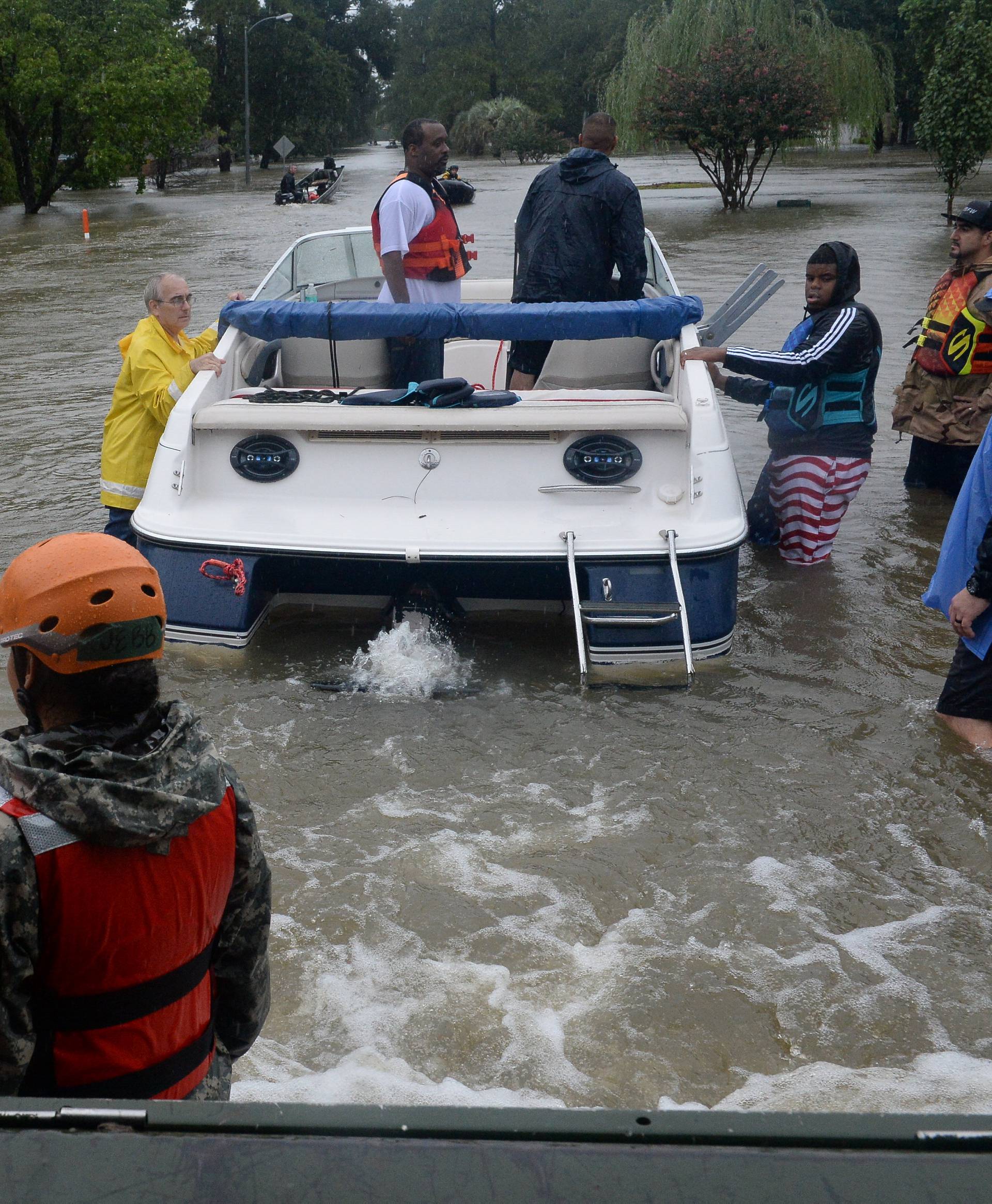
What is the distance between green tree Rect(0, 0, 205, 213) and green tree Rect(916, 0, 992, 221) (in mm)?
22096

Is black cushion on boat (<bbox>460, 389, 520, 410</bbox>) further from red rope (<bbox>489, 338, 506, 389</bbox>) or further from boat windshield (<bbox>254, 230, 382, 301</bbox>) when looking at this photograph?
boat windshield (<bbox>254, 230, 382, 301</bbox>)

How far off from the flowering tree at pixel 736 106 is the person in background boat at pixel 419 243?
19.8 m

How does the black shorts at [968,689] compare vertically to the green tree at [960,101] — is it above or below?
below

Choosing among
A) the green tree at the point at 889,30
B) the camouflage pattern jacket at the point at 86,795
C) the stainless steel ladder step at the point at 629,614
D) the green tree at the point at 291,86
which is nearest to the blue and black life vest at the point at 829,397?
the stainless steel ladder step at the point at 629,614

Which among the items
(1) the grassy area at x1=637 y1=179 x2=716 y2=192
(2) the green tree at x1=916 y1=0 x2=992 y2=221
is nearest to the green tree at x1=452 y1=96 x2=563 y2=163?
(1) the grassy area at x1=637 y1=179 x2=716 y2=192

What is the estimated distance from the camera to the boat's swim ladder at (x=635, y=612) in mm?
4609

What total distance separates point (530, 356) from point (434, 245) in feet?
2.51

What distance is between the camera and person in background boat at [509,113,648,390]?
609 centimetres

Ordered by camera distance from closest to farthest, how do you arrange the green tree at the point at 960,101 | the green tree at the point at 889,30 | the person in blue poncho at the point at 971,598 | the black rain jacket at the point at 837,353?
the person in blue poncho at the point at 971,598 < the black rain jacket at the point at 837,353 < the green tree at the point at 960,101 < the green tree at the point at 889,30

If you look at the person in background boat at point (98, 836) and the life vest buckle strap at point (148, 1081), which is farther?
the life vest buckle strap at point (148, 1081)

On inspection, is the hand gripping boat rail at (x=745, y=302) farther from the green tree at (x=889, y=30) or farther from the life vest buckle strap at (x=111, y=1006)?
the green tree at (x=889, y=30)

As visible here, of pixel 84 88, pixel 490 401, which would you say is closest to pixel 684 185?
pixel 84 88

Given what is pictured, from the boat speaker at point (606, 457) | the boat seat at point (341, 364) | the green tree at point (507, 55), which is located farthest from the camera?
the green tree at point (507, 55)

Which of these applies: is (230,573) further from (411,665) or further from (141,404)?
(141,404)
